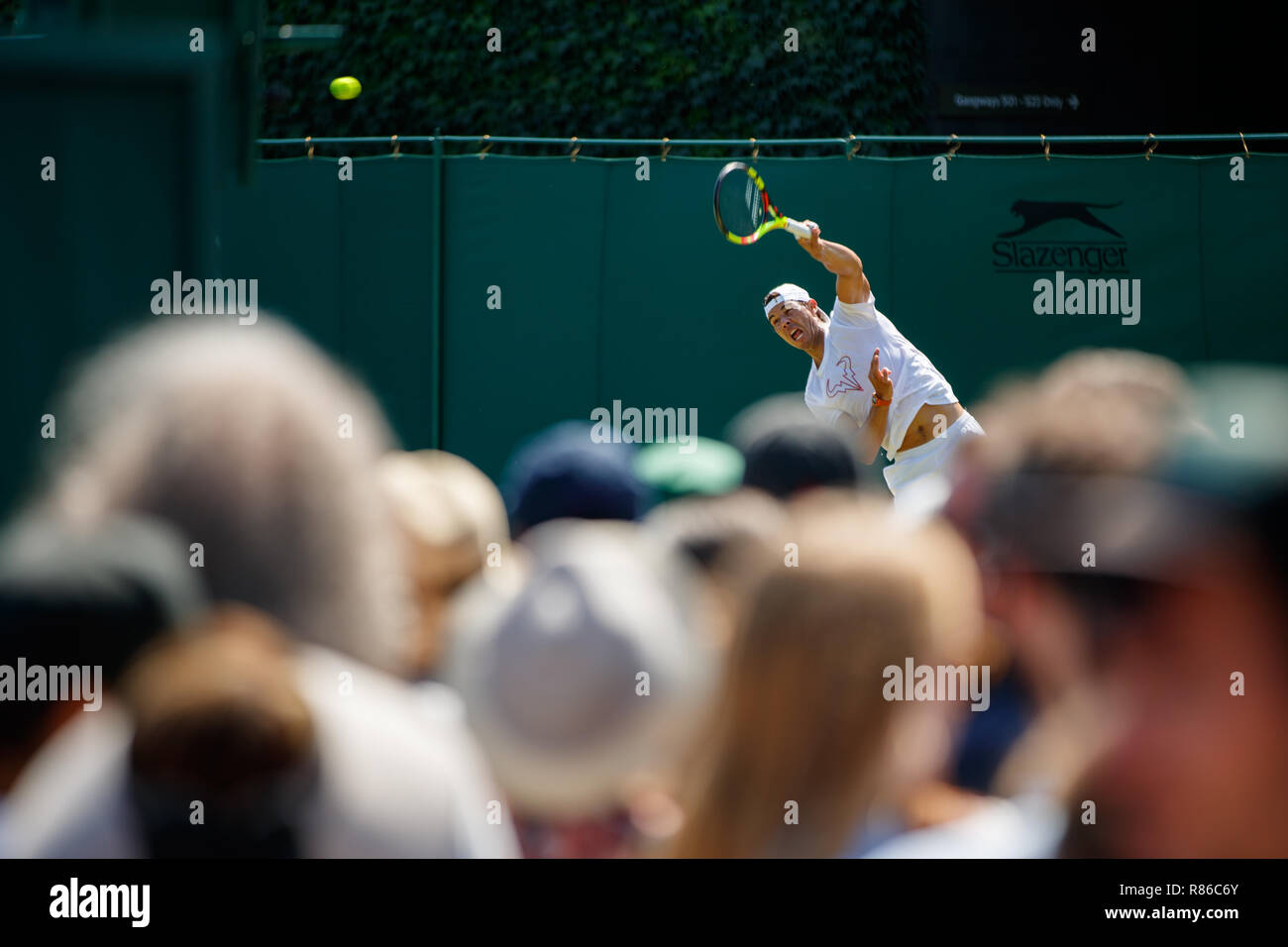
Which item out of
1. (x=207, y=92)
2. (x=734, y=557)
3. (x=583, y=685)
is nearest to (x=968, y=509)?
(x=734, y=557)

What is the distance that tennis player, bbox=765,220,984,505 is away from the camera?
6410 millimetres

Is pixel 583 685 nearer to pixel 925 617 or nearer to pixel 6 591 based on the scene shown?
pixel 925 617

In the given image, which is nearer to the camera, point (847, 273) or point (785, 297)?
point (847, 273)

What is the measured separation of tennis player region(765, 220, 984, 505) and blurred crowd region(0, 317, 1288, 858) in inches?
172

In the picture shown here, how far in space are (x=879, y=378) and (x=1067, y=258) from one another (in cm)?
359

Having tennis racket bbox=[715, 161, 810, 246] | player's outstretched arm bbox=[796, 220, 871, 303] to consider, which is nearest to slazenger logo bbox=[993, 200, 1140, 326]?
tennis racket bbox=[715, 161, 810, 246]

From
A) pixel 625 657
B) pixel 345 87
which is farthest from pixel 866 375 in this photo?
pixel 345 87

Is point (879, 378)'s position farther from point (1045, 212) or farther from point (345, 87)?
point (345, 87)

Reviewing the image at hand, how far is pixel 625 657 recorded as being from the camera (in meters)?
1.70

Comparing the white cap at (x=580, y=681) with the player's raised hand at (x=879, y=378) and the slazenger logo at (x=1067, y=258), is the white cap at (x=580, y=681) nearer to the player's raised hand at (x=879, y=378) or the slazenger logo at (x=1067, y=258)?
the player's raised hand at (x=879, y=378)

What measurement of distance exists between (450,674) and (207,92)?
1584 millimetres

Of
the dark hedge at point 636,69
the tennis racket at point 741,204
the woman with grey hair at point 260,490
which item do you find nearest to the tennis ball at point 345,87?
the dark hedge at point 636,69

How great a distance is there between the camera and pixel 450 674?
1962mm

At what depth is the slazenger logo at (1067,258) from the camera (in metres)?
9.37
